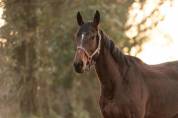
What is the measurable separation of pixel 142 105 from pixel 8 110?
9096 millimetres

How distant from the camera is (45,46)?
711 inches

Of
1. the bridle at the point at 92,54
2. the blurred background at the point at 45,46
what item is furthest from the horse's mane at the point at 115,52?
the blurred background at the point at 45,46

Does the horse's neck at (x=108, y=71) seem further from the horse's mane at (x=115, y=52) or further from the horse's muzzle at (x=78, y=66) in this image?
the horse's muzzle at (x=78, y=66)

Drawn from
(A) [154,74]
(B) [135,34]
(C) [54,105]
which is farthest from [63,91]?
(A) [154,74]

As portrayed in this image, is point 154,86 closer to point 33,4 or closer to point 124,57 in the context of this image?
point 124,57

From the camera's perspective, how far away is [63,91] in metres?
18.9

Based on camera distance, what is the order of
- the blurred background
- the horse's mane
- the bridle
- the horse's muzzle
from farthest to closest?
the blurred background
the horse's mane
the bridle
the horse's muzzle

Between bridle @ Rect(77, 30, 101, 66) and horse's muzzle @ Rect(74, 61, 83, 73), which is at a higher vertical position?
bridle @ Rect(77, 30, 101, 66)

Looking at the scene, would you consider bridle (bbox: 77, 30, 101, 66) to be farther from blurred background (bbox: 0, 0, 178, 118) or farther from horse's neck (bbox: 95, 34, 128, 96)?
blurred background (bbox: 0, 0, 178, 118)

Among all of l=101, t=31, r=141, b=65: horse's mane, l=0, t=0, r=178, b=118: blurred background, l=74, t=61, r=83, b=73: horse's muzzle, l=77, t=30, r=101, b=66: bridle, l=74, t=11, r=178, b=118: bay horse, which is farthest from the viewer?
l=0, t=0, r=178, b=118: blurred background

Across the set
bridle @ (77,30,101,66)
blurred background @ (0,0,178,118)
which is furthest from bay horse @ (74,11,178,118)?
blurred background @ (0,0,178,118)

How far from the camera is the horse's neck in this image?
9789 millimetres

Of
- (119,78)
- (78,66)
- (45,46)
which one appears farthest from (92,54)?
(45,46)

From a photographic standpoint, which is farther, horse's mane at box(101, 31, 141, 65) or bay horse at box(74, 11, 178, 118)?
horse's mane at box(101, 31, 141, 65)
